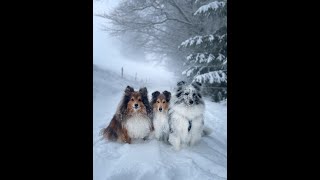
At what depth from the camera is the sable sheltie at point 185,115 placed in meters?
3.47

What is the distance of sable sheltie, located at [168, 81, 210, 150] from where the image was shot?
3.47 m

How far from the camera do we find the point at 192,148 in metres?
3.52

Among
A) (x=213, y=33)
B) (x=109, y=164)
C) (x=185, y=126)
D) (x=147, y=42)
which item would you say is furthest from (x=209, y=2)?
(x=109, y=164)

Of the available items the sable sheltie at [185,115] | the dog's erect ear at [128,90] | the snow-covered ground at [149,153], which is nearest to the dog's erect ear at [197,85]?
the sable sheltie at [185,115]

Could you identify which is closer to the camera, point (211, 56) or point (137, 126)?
point (137, 126)

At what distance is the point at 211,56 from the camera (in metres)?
3.65

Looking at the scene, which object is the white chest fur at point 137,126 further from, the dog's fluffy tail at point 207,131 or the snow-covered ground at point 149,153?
the dog's fluffy tail at point 207,131

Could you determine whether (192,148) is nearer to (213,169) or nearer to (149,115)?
(213,169)

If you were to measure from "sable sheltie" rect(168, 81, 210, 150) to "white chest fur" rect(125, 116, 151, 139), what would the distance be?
24cm

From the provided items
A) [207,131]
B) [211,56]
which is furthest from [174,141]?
[211,56]

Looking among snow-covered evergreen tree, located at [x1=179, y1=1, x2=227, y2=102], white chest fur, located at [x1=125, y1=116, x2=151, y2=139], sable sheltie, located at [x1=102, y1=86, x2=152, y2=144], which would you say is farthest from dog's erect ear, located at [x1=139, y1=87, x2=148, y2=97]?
snow-covered evergreen tree, located at [x1=179, y1=1, x2=227, y2=102]

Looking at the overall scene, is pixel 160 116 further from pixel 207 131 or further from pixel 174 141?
pixel 207 131

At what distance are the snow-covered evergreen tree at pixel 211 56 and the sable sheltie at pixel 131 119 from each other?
20.9 inches

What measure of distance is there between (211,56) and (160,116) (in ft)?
2.68
